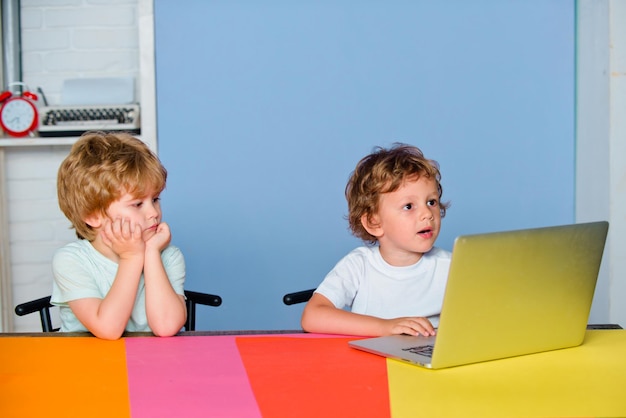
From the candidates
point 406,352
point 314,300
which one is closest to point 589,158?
point 314,300

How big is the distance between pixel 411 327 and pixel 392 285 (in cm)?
44

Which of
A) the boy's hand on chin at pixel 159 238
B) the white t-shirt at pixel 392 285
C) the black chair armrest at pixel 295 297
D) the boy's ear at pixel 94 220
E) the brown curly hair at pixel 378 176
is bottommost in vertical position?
the black chair armrest at pixel 295 297

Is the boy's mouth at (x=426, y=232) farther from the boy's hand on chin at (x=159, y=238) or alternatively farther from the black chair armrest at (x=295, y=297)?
the boy's hand on chin at (x=159, y=238)

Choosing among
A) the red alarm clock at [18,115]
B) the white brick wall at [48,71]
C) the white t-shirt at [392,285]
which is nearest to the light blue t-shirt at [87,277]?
the white t-shirt at [392,285]

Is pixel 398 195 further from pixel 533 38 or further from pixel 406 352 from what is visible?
pixel 533 38

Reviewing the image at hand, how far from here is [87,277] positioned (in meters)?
1.70

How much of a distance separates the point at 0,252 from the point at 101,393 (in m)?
2.05

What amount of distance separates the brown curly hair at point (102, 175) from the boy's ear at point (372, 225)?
21.3 inches

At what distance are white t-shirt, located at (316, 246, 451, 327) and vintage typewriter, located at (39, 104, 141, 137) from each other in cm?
125

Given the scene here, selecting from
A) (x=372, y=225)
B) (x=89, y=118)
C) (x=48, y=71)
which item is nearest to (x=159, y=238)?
(x=372, y=225)

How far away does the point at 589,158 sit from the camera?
2.78m

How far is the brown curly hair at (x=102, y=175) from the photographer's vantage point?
67.9 inches

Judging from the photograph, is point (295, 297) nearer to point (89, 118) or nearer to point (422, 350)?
point (422, 350)

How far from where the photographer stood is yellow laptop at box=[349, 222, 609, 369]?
44.9 inches
